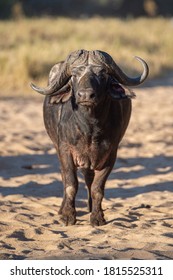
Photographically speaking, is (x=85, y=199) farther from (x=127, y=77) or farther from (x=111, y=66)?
(x=111, y=66)

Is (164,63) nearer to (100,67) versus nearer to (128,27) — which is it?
(128,27)

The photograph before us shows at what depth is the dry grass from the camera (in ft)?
60.8

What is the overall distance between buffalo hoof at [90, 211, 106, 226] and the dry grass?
1008cm

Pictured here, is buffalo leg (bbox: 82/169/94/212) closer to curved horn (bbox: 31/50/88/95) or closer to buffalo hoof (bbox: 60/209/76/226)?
buffalo hoof (bbox: 60/209/76/226)

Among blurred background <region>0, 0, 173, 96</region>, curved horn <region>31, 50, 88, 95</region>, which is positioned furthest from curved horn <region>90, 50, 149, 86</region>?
blurred background <region>0, 0, 173, 96</region>

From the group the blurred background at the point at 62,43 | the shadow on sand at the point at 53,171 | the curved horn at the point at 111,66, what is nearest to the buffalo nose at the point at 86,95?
the curved horn at the point at 111,66

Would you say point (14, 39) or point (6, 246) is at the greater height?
point (6, 246)

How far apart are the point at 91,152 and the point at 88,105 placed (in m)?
0.67

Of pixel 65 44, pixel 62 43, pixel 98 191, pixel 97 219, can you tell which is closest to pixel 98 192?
pixel 98 191

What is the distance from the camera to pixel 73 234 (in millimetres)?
7246

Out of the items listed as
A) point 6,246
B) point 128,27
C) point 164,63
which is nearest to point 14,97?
point 164,63

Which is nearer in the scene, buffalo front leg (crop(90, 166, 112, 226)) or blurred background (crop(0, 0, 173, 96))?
buffalo front leg (crop(90, 166, 112, 226))

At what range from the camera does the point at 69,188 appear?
7.71m

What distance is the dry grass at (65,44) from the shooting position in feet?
60.8
